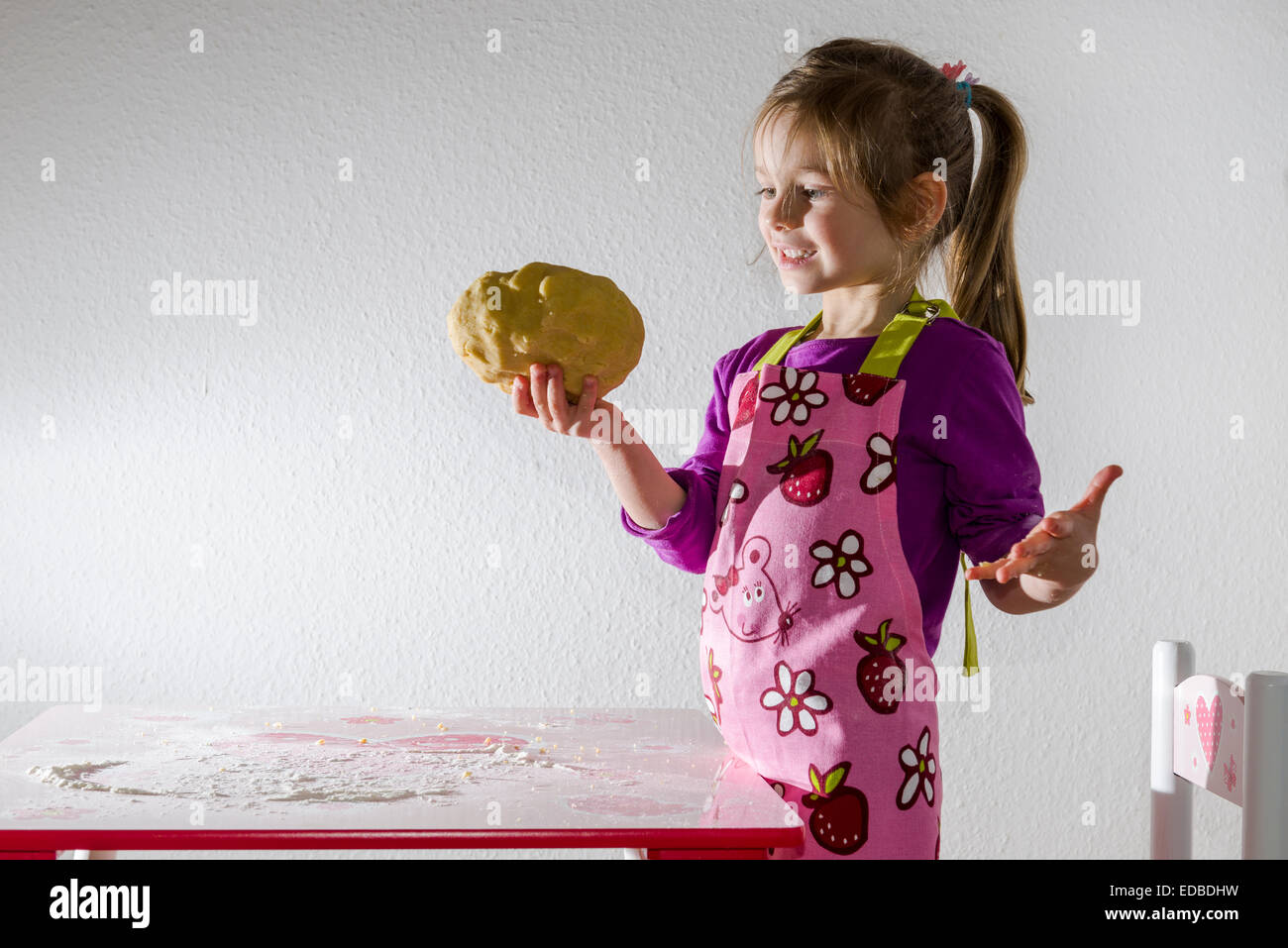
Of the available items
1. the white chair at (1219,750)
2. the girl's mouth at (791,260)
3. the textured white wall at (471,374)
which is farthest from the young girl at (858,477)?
the textured white wall at (471,374)

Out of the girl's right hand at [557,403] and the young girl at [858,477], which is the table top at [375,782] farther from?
the girl's right hand at [557,403]

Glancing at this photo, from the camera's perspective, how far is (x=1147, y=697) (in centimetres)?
166

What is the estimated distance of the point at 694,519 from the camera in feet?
3.24

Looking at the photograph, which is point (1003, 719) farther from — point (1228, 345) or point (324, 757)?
point (324, 757)

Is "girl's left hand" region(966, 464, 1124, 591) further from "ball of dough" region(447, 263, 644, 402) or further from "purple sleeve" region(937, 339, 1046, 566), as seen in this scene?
"ball of dough" region(447, 263, 644, 402)

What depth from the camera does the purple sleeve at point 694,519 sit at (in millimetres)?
981

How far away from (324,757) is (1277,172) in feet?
4.94

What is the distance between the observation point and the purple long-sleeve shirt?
0.92m

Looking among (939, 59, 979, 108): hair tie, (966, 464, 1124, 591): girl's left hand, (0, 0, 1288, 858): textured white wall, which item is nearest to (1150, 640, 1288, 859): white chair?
(966, 464, 1124, 591): girl's left hand

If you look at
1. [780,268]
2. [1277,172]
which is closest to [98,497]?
[780,268]

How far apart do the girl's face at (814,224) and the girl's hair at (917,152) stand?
0.03 ft

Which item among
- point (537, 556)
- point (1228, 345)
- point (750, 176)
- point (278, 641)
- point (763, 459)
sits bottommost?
point (278, 641)

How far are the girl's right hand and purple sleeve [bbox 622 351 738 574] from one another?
111 millimetres
